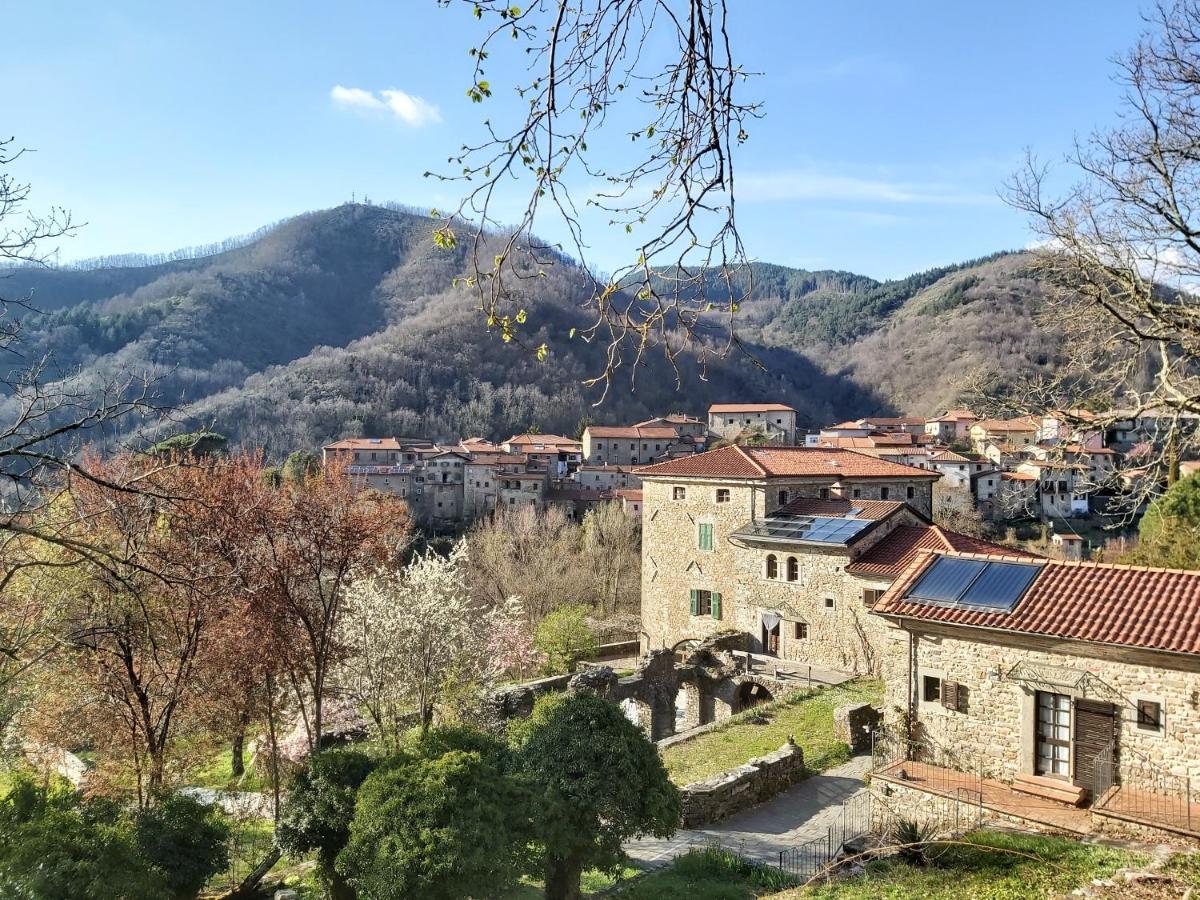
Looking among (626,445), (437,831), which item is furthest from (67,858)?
(626,445)

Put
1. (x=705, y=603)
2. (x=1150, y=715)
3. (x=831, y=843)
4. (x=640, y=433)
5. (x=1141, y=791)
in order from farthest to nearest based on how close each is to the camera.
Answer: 1. (x=640, y=433)
2. (x=705, y=603)
3. (x=831, y=843)
4. (x=1150, y=715)
5. (x=1141, y=791)

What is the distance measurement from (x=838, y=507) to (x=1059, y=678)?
48.4 feet

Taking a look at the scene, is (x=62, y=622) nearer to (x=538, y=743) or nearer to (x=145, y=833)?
(x=145, y=833)

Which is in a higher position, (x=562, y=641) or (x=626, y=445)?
(x=626, y=445)

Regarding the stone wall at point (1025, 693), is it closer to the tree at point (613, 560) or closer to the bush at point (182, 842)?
the bush at point (182, 842)

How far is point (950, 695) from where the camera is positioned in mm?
13953

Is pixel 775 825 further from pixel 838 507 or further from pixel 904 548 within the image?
pixel 838 507

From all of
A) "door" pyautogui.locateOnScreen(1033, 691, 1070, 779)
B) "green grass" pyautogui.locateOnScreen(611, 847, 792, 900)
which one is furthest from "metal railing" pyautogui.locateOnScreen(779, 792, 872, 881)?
"door" pyautogui.locateOnScreen(1033, 691, 1070, 779)

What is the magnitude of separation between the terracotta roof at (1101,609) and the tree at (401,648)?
416 inches

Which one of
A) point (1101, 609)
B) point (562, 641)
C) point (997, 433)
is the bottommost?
point (562, 641)

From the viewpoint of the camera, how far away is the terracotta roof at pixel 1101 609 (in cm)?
1188

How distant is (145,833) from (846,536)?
20572 millimetres

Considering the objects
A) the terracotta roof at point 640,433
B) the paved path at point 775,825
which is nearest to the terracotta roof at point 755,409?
the terracotta roof at point 640,433

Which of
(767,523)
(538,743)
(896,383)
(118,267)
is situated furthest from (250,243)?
(538,743)
